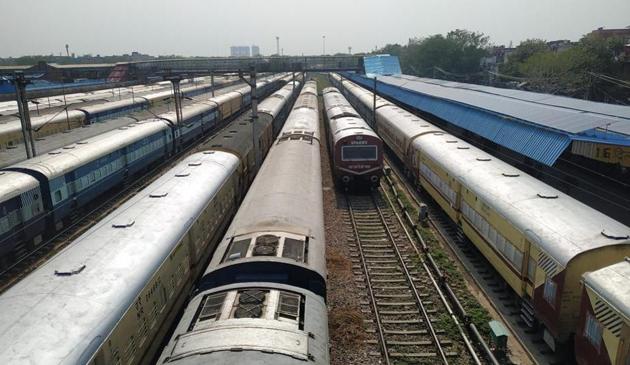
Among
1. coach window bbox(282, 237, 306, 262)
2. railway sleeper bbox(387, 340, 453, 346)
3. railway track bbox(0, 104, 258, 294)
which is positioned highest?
coach window bbox(282, 237, 306, 262)

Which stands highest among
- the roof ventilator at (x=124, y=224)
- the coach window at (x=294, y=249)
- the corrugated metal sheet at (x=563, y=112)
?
the corrugated metal sheet at (x=563, y=112)

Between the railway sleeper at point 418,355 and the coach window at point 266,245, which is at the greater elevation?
the coach window at point 266,245

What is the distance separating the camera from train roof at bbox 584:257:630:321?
→ 28.5 ft

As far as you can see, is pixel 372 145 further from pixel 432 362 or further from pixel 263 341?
pixel 263 341

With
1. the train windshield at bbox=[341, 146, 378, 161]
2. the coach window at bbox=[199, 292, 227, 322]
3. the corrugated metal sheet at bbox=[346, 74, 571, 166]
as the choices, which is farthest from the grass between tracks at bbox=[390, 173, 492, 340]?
the coach window at bbox=[199, 292, 227, 322]

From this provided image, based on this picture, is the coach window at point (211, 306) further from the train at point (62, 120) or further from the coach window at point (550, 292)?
the train at point (62, 120)

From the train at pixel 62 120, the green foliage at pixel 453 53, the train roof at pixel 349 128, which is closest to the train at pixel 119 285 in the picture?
the train roof at pixel 349 128

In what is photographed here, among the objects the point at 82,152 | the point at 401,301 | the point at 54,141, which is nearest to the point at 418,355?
the point at 401,301

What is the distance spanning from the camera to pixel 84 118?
4122 cm

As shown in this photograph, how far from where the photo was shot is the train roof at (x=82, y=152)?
64.4 ft

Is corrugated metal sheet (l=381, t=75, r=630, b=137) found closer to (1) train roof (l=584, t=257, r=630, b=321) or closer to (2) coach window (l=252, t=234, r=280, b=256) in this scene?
(1) train roof (l=584, t=257, r=630, b=321)

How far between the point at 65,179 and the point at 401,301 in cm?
1557

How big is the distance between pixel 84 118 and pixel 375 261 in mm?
33846

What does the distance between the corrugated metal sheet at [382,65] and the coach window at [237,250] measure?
265 feet
